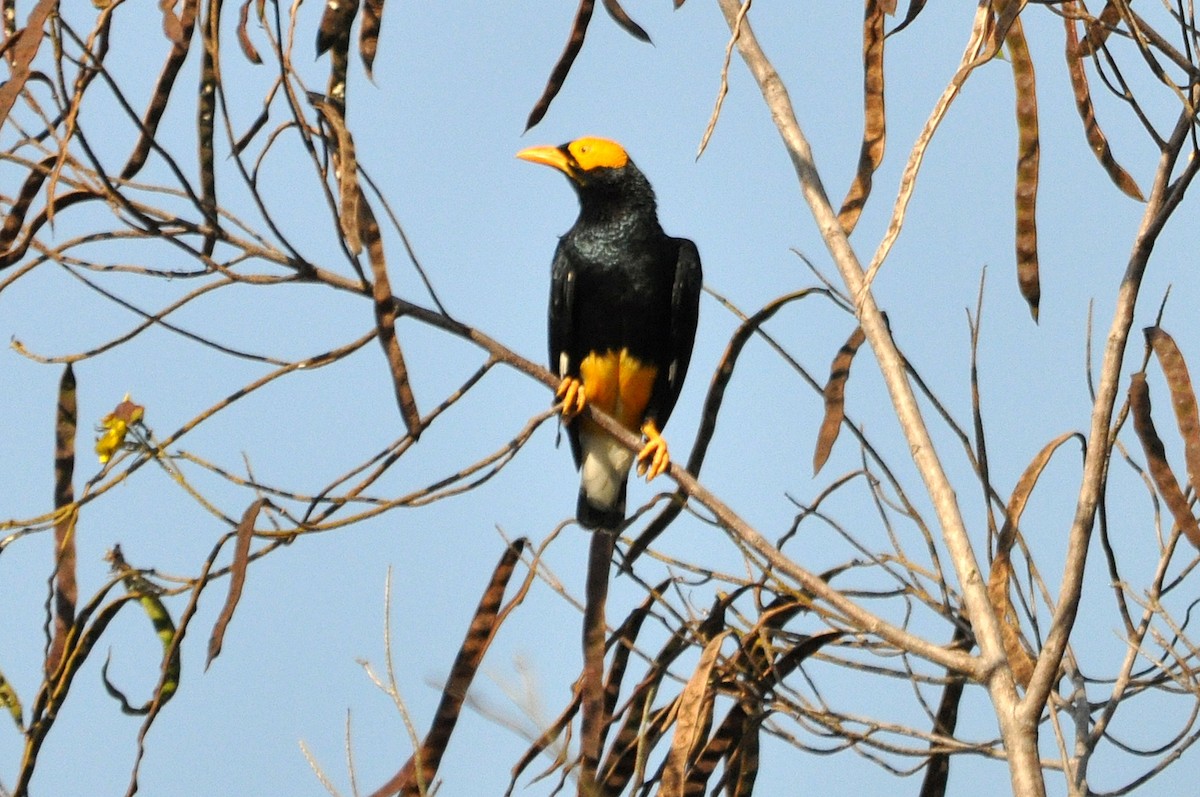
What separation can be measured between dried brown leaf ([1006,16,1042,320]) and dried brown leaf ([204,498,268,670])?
1.70 meters

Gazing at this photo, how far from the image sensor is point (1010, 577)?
2922 millimetres

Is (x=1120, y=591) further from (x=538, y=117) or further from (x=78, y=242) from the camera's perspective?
(x=78, y=242)

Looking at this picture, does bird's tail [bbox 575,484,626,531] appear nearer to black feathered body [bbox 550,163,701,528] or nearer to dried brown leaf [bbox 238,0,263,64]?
black feathered body [bbox 550,163,701,528]

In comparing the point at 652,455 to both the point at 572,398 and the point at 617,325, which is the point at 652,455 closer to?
the point at 572,398

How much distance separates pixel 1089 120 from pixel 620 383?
2.13 metres

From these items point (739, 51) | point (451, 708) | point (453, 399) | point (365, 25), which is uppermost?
point (739, 51)

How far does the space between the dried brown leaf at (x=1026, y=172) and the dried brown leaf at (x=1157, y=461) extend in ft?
1.25

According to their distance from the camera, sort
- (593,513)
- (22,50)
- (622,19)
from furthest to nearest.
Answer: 1. (593,513)
2. (622,19)
3. (22,50)

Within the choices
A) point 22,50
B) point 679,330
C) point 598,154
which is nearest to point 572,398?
point 679,330

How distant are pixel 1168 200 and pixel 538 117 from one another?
132cm

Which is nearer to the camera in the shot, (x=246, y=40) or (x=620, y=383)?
(x=246, y=40)

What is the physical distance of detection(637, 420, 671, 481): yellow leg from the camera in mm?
4605

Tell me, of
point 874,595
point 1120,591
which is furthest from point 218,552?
point 1120,591

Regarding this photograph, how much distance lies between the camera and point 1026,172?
2.99 meters
